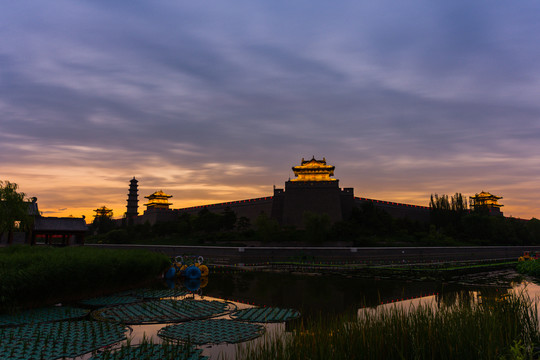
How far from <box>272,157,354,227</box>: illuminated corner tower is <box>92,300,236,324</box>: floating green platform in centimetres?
3567

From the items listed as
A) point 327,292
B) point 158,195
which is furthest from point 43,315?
point 158,195

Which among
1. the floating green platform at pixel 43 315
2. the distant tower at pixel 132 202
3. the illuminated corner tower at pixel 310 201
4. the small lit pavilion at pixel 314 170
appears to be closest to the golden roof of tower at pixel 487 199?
the small lit pavilion at pixel 314 170

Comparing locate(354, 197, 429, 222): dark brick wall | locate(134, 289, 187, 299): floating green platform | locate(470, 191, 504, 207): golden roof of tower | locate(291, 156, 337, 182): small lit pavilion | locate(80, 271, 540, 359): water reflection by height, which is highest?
locate(291, 156, 337, 182): small lit pavilion

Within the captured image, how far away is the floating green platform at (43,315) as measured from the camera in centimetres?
905

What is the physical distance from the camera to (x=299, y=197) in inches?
1923

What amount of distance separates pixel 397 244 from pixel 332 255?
1276 cm

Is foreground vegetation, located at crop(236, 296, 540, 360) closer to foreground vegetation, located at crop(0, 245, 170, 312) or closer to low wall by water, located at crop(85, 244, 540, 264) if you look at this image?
foreground vegetation, located at crop(0, 245, 170, 312)

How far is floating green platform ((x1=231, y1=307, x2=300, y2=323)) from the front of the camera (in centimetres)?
945

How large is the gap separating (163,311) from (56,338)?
319cm

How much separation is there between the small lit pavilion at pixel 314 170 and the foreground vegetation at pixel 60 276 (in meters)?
46.8

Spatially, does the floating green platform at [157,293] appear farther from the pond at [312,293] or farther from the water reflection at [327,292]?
the water reflection at [327,292]

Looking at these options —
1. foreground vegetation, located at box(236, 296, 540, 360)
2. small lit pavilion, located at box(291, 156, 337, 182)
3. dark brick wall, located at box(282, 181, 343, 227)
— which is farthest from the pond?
small lit pavilion, located at box(291, 156, 337, 182)

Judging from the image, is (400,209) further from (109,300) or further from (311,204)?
(109,300)

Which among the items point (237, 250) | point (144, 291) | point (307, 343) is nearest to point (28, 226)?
point (237, 250)
